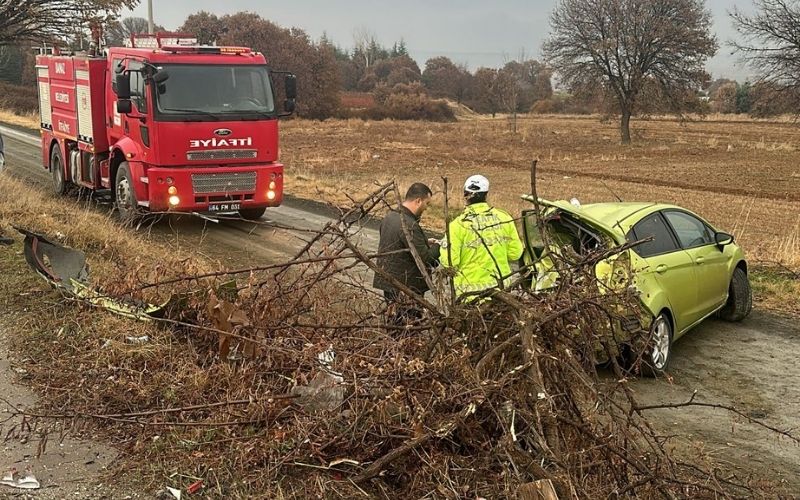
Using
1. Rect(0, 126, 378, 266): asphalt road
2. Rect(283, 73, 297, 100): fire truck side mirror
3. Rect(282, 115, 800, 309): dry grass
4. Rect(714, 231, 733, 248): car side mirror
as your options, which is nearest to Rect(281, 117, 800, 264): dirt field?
Rect(282, 115, 800, 309): dry grass

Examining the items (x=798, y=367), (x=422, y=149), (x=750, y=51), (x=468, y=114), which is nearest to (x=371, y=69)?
(x=468, y=114)

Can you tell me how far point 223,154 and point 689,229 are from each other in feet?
24.5

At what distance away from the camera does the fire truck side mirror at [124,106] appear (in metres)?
12.3

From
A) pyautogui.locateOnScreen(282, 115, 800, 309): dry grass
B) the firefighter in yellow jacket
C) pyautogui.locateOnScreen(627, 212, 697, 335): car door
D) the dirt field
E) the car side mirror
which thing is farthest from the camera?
the dirt field

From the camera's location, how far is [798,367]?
7266mm

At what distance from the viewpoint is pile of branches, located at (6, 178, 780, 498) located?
3953mm

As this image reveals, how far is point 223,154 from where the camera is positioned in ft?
40.9

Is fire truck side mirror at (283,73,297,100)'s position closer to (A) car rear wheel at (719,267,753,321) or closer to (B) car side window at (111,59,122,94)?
(B) car side window at (111,59,122,94)

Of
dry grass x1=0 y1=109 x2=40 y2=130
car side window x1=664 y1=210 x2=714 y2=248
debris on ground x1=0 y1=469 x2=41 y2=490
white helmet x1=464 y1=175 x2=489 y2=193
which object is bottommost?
debris on ground x1=0 y1=469 x2=41 y2=490

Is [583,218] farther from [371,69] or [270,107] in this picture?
[371,69]

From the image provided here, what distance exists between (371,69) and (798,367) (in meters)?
98.4

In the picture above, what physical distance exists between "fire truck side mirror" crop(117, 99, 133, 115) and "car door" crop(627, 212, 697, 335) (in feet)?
27.7

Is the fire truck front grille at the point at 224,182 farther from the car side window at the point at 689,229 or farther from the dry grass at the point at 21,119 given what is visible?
the dry grass at the point at 21,119

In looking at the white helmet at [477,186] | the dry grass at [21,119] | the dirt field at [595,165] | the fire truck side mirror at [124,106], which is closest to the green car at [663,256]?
the white helmet at [477,186]
